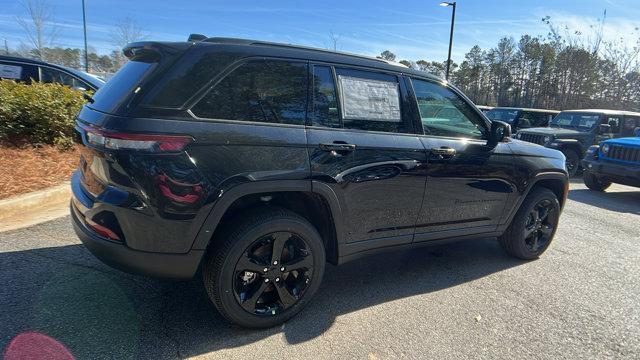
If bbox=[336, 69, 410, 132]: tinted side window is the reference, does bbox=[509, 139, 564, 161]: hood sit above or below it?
below

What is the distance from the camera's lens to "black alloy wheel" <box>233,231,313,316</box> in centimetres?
271

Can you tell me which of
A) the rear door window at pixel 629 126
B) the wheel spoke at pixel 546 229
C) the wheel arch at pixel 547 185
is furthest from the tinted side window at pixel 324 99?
the rear door window at pixel 629 126

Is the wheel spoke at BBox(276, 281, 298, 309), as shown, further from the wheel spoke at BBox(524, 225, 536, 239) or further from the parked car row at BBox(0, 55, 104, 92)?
the parked car row at BBox(0, 55, 104, 92)

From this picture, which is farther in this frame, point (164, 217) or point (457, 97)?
point (457, 97)

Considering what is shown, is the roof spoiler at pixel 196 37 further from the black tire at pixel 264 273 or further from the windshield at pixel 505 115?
the windshield at pixel 505 115

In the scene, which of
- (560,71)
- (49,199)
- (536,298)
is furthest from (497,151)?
(560,71)

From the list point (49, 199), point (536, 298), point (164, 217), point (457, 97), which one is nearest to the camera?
point (164, 217)

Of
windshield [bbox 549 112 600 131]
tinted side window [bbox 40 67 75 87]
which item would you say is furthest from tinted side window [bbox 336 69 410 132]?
windshield [bbox 549 112 600 131]

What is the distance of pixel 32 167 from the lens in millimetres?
5621

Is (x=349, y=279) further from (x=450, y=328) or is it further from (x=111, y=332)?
(x=111, y=332)

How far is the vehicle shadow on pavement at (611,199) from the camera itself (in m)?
7.66

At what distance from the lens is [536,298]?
141 inches

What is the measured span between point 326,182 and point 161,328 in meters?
1.43

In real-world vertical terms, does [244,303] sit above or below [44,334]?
above
